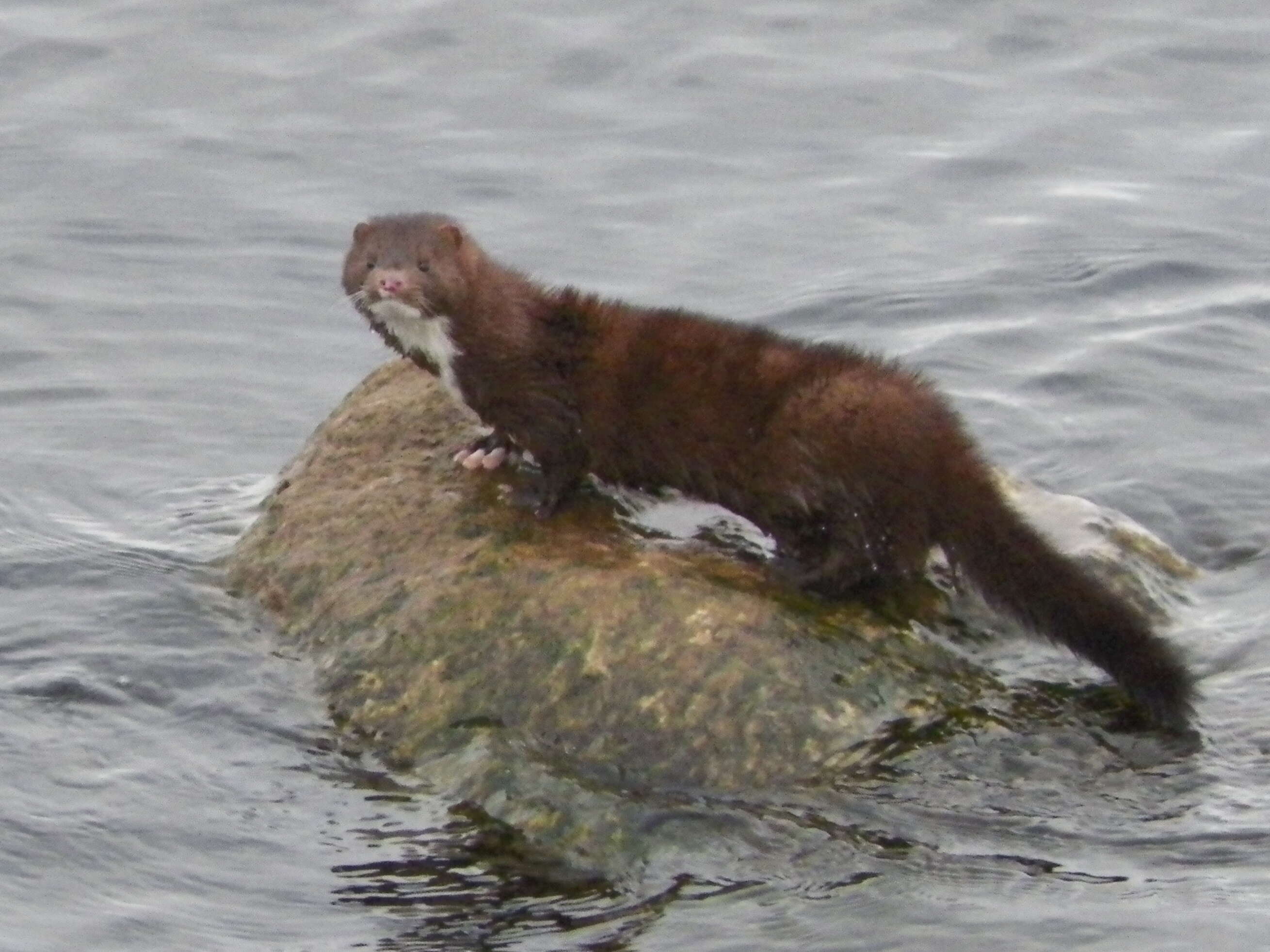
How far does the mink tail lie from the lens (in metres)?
7.19

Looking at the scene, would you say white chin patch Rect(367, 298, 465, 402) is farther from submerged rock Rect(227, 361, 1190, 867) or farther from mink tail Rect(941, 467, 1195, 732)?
mink tail Rect(941, 467, 1195, 732)

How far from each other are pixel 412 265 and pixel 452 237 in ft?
0.64

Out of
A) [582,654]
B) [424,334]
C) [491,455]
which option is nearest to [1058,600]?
[582,654]

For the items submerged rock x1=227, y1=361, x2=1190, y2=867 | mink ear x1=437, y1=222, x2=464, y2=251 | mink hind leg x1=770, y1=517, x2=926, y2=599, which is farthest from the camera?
mink ear x1=437, y1=222, x2=464, y2=251

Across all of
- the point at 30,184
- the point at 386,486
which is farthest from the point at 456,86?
the point at 386,486

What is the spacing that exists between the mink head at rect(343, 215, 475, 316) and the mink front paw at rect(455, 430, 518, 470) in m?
0.50

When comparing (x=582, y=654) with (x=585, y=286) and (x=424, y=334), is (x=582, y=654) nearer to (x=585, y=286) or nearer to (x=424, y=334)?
(x=424, y=334)

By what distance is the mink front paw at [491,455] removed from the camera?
8211 millimetres

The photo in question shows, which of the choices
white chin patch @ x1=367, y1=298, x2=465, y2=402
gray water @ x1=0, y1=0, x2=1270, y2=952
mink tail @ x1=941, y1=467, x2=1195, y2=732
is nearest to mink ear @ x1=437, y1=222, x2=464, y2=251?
white chin patch @ x1=367, y1=298, x2=465, y2=402

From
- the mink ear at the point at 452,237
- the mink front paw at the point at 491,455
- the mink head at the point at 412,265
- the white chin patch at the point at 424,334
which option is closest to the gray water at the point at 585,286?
the mink front paw at the point at 491,455

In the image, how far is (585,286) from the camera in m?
12.1

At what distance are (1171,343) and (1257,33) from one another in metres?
4.55

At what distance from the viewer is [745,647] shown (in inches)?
283

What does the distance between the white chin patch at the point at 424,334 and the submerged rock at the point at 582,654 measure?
1.22 feet
